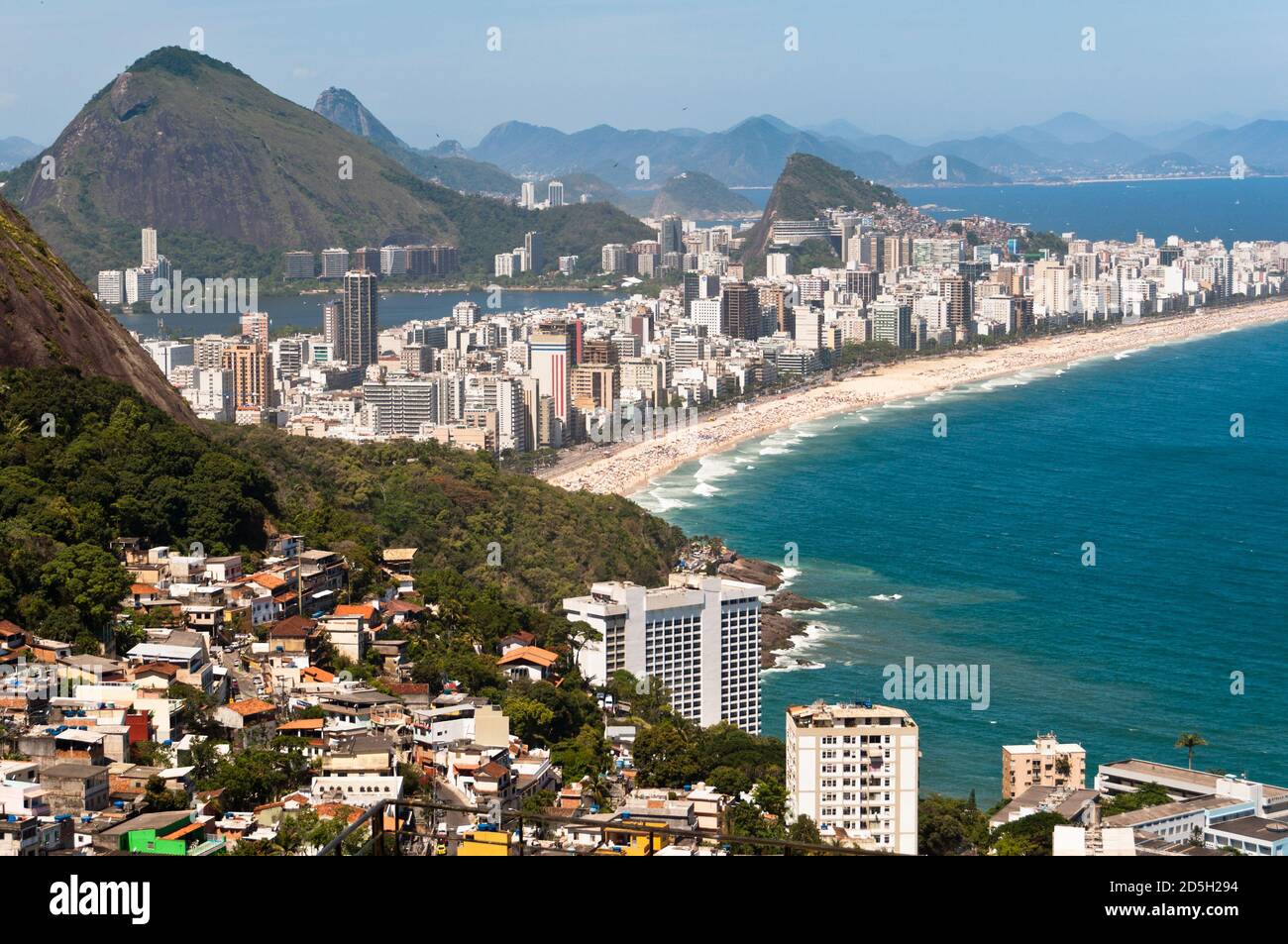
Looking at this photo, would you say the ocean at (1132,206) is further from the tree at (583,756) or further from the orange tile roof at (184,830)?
the orange tile roof at (184,830)

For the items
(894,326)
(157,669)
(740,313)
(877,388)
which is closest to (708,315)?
(740,313)

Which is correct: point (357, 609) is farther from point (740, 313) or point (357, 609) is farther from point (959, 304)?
point (959, 304)

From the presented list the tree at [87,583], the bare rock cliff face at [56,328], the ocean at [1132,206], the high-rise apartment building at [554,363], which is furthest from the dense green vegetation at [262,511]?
the ocean at [1132,206]

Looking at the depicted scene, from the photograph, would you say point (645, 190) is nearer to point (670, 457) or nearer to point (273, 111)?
point (273, 111)

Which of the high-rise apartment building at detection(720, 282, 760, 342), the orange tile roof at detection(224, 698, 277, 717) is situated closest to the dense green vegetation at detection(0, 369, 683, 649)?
the orange tile roof at detection(224, 698, 277, 717)

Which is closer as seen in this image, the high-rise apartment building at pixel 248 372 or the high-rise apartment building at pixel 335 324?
the high-rise apartment building at pixel 248 372

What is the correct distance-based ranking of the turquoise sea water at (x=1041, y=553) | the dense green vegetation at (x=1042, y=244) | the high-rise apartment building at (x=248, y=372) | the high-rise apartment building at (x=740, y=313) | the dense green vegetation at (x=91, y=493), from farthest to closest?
the dense green vegetation at (x=1042, y=244) → the high-rise apartment building at (x=740, y=313) → the high-rise apartment building at (x=248, y=372) → the turquoise sea water at (x=1041, y=553) → the dense green vegetation at (x=91, y=493)
